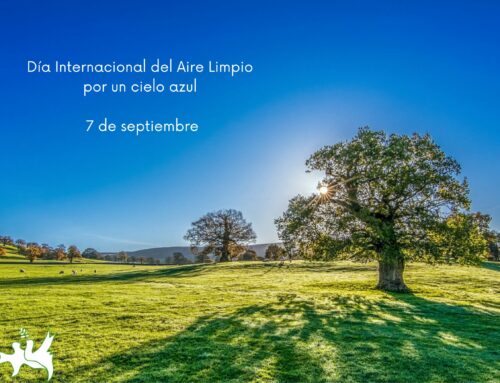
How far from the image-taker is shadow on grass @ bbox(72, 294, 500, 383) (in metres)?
9.20

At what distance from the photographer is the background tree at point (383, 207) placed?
2903 cm

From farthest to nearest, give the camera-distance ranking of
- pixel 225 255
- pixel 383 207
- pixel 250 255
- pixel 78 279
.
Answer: pixel 250 255
pixel 225 255
pixel 78 279
pixel 383 207

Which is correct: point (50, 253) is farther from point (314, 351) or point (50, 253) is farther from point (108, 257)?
point (314, 351)

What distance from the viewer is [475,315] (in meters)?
19.5

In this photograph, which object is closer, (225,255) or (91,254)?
(225,255)

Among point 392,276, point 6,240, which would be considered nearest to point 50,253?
point 6,240

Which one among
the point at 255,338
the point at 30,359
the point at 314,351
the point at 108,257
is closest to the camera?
the point at 30,359

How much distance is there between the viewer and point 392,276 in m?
30.7

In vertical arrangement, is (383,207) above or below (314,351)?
above

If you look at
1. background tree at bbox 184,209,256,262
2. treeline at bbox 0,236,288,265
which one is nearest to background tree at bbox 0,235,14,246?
treeline at bbox 0,236,288,265

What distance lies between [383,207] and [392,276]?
617 cm

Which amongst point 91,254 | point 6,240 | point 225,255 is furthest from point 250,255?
point 6,240

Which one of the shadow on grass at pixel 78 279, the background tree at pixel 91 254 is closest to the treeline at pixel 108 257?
the background tree at pixel 91 254

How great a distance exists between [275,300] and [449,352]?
40.6 feet
